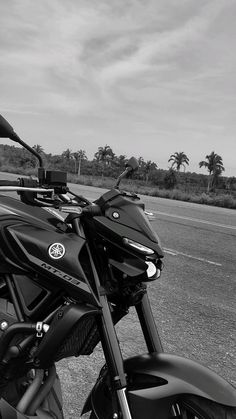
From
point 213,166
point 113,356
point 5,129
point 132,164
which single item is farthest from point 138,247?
point 213,166

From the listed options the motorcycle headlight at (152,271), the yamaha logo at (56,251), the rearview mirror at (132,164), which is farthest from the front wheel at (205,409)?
the rearview mirror at (132,164)

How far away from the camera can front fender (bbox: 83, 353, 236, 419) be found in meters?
1.71

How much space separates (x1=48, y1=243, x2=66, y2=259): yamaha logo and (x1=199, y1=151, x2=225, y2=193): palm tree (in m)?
84.0

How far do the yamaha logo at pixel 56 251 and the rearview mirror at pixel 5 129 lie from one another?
0.48 metres

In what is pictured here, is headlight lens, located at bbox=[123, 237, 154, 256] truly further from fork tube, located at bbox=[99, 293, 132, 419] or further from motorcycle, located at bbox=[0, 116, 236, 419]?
fork tube, located at bbox=[99, 293, 132, 419]

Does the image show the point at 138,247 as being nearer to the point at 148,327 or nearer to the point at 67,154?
the point at 148,327

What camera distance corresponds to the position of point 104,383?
6.38ft

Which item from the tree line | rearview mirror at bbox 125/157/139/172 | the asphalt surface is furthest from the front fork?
the tree line

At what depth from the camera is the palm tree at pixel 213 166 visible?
278ft

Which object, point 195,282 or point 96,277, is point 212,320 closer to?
point 195,282

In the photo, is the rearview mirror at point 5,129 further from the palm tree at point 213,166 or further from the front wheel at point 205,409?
the palm tree at point 213,166

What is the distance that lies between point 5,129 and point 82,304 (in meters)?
0.77

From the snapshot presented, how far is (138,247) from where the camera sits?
1.77 metres

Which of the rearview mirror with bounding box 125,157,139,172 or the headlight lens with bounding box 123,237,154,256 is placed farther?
the rearview mirror with bounding box 125,157,139,172
